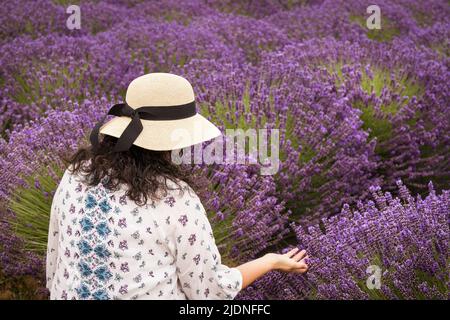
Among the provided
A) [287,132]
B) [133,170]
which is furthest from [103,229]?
[287,132]

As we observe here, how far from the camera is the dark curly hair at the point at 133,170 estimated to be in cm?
165

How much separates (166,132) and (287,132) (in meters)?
1.42

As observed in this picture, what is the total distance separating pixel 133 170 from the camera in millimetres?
1678

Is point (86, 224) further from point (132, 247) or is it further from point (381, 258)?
point (381, 258)

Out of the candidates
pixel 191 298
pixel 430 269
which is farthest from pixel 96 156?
pixel 430 269

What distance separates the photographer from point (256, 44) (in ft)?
15.7

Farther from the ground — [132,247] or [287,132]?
[132,247]

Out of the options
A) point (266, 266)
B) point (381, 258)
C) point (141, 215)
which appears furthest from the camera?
point (381, 258)

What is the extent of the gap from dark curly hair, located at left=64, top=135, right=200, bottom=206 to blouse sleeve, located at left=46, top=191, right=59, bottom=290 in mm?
179

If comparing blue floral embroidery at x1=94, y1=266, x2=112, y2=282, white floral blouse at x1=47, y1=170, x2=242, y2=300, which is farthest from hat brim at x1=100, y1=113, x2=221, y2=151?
blue floral embroidery at x1=94, y1=266, x2=112, y2=282

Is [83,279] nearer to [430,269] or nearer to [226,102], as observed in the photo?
[430,269]

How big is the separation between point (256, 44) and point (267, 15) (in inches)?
67.1

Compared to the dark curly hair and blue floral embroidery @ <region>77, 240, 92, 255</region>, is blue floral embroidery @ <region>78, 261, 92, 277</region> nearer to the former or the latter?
blue floral embroidery @ <region>77, 240, 92, 255</region>

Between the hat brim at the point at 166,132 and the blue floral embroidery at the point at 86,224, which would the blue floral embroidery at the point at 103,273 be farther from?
the hat brim at the point at 166,132
